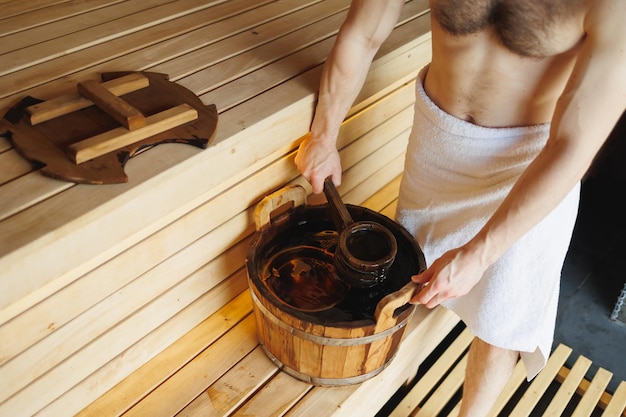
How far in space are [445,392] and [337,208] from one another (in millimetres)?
1167

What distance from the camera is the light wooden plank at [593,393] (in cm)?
285

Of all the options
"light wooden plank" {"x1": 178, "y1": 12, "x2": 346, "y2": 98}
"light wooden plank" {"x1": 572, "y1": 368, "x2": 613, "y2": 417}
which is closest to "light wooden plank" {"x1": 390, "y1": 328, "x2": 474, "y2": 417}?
"light wooden plank" {"x1": 572, "y1": 368, "x2": 613, "y2": 417}

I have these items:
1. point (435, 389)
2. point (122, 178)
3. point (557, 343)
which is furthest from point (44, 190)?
point (557, 343)

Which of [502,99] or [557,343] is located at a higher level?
[502,99]

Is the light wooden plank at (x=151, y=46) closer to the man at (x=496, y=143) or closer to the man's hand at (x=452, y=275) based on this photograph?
the man at (x=496, y=143)

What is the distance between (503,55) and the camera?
6.05ft

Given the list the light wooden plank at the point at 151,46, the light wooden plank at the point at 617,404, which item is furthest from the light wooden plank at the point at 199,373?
the light wooden plank at the point at 617,404

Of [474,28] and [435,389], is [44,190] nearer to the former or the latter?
[474,28]

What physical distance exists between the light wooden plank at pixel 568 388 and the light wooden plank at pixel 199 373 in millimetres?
1493

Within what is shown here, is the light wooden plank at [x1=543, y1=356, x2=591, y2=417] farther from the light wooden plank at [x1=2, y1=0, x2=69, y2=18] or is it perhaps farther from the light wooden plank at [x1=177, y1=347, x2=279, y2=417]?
the light wooden plank at [x1=2, y1=0, x2=69, y2=18]

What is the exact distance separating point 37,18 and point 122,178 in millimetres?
1168

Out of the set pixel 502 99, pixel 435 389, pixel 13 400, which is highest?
pixel 502 99

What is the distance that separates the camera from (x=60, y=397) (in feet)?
6.61

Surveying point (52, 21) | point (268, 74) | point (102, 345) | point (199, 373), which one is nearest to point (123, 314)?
point (102, 345)
